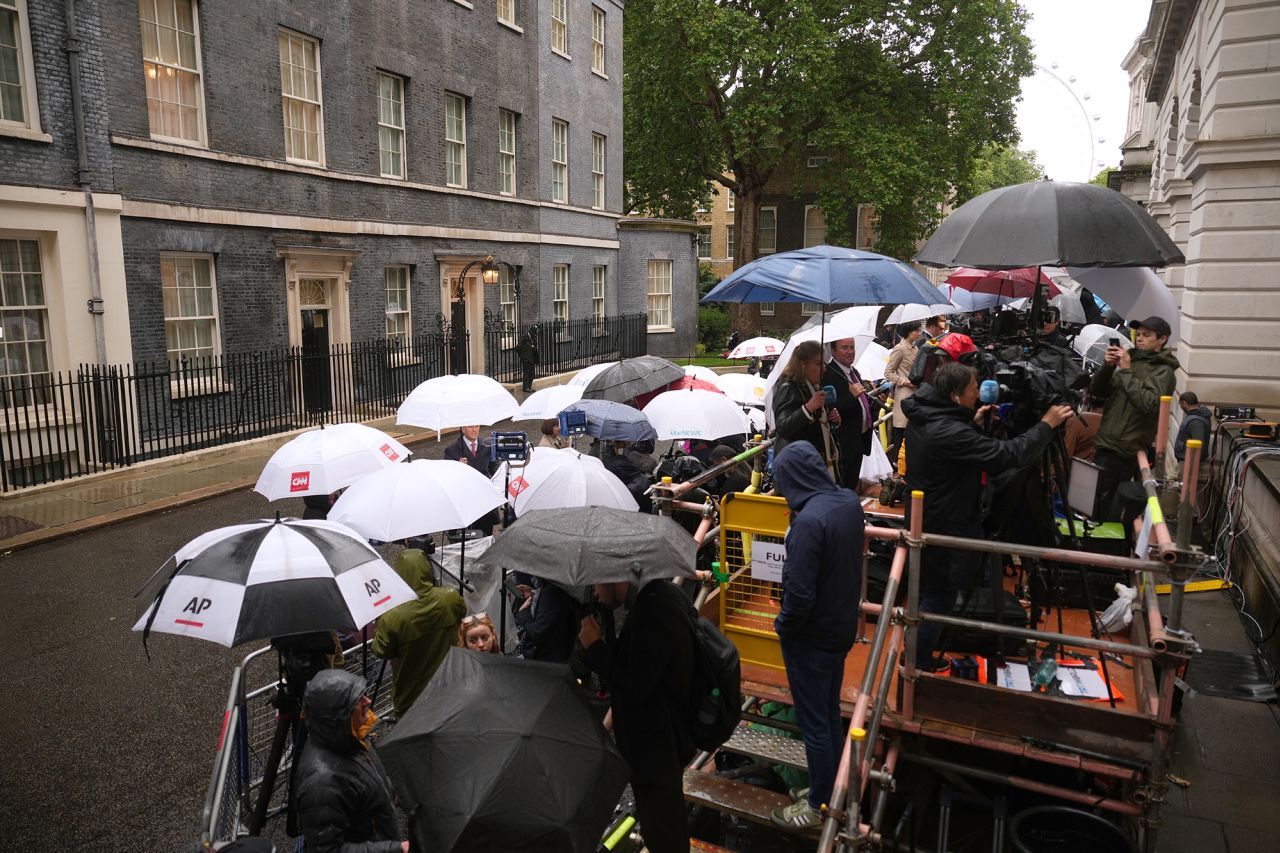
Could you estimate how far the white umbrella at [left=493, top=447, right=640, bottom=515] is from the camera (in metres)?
6.54

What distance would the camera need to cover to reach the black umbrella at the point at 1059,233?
5531 mm

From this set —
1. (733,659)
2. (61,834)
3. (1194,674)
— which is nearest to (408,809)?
(733,659)

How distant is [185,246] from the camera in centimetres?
1608

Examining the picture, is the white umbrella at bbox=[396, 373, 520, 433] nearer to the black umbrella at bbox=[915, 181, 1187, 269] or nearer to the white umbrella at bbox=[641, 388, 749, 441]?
the white umbrella at bbox=[641, 388, 749, 441]

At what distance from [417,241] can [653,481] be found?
1593 centimetres

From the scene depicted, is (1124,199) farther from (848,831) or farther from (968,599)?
(848,831)

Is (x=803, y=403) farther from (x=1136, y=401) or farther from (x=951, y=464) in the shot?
(x=1136, y=401)

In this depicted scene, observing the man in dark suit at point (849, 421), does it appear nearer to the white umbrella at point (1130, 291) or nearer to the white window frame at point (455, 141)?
the white umbrella at point (1130, 291)

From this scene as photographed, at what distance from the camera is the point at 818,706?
15.1 ft

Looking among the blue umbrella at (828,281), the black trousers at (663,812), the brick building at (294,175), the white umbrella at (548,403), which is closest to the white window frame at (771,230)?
the brick building at (294,175)

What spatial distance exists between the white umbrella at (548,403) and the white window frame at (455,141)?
49.5 feet

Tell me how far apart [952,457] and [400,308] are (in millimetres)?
19176

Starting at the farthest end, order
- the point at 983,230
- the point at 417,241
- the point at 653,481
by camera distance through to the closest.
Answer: the point at 417,241, the point at 653,481, the point at 983,230

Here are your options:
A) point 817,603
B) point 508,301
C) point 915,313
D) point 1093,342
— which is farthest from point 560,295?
point 817,603
